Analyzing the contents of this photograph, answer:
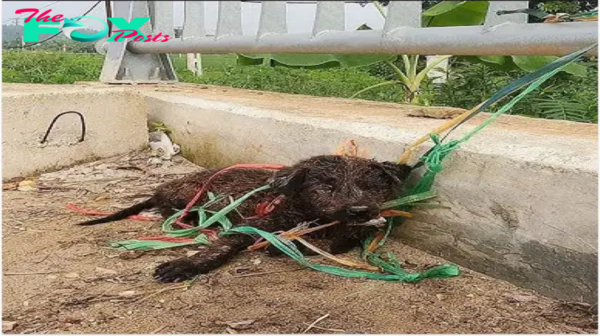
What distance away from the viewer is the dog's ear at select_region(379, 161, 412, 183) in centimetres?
277

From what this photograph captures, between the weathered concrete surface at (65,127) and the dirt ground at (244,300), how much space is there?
1.55 meters

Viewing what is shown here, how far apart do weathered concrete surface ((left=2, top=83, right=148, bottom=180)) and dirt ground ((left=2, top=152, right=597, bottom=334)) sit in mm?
1554

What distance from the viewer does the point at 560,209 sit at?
228 centimetres

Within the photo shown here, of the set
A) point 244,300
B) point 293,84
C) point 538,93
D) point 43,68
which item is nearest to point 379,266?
point 244,300

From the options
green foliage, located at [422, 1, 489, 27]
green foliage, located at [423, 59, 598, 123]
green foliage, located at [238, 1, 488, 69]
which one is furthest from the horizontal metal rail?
green foliage, located at [423, 59, 598, 123]

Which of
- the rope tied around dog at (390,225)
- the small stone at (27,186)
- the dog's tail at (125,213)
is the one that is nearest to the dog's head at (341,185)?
the rope tied around dog at (390,225)

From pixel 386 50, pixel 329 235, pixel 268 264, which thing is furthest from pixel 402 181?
pixel 386 50

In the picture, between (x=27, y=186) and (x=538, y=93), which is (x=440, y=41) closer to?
(x=538, y=93)

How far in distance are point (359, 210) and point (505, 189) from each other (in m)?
0.55

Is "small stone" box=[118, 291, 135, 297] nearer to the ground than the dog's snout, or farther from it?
nearer to the ground

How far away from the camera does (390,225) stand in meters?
2.98

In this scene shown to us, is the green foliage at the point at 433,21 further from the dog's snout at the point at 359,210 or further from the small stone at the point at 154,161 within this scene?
the dog's snout at the point at 359,210

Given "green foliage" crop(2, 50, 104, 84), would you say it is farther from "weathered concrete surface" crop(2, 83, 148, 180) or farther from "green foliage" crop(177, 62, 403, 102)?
"weathered concrete surface" crop(2, 83, 148, 180)

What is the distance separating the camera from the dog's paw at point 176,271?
2.55 meters
